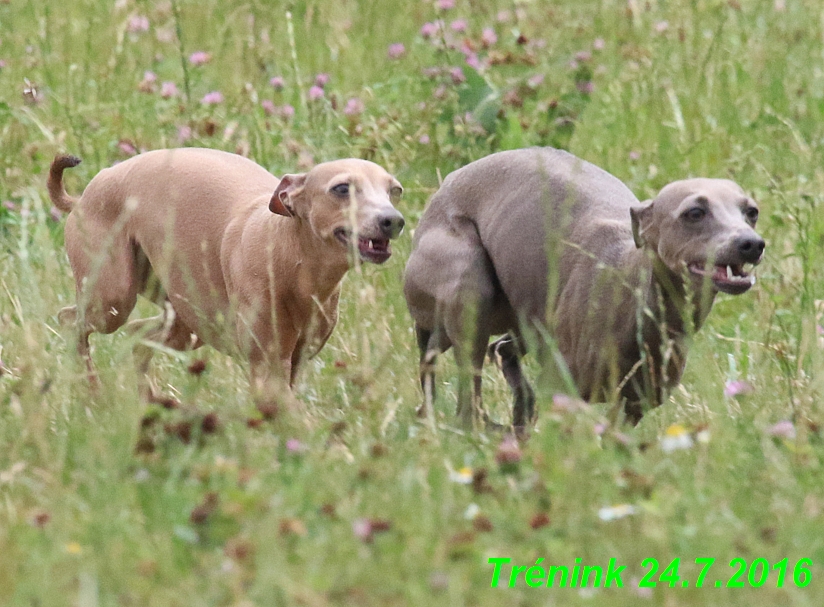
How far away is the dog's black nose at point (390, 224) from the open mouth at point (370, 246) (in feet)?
0.12

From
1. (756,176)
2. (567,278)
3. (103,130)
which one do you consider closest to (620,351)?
(567,278)

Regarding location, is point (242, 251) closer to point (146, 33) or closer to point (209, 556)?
point (209, 556)

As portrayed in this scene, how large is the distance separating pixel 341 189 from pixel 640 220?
1.06m

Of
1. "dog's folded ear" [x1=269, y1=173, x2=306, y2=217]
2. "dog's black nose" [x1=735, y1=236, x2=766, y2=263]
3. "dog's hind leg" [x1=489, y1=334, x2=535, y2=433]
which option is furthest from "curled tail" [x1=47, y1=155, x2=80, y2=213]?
"dog's black nose" [x1=735, y1=236, x2=766, y2=263]

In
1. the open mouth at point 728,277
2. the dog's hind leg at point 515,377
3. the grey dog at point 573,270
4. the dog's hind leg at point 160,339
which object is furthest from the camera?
the dog's hind leg at point 160,339

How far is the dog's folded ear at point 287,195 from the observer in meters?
5.17

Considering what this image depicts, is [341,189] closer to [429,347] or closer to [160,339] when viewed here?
[429,347]

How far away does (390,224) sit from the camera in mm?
4871

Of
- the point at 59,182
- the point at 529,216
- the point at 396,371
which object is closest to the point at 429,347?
the point at 396,371

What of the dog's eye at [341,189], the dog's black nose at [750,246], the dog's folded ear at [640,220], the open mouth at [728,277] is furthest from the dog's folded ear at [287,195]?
the dog's black nose at [750,246]

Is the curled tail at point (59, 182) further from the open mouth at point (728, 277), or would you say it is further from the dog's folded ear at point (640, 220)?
the open mouth at point (728, 277)

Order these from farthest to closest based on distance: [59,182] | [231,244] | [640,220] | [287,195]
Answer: [59,182] → [231,244] → [287,195] → [640,220]

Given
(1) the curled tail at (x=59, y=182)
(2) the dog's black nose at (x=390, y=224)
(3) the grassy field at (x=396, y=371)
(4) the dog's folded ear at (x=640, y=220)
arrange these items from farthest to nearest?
(1) the curled tail at (x=59, y=182) → (4) the dog's folded ear at (x=640, y=220) → (2) the dog's black nose at (x=390, y=224) → (3) the grassy field at (x=396, y=371)

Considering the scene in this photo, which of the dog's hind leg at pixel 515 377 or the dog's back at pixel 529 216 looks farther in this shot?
the dog's hind leg at pixel 515 377
